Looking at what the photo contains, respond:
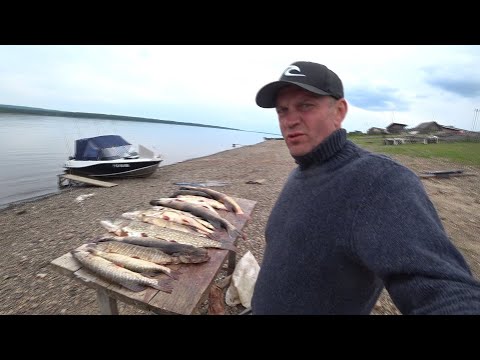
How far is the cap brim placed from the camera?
1.62 m

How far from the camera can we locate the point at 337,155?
5.30ft

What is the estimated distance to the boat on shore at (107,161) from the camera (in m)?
15.0

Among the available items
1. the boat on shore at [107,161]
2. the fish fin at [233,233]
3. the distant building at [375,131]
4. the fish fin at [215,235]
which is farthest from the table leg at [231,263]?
the distant building at [375,131]

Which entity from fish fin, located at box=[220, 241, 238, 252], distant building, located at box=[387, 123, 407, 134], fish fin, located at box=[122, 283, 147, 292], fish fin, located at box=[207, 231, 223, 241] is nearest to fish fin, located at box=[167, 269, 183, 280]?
fish fin, located at box=[122, 283, 147, 292]

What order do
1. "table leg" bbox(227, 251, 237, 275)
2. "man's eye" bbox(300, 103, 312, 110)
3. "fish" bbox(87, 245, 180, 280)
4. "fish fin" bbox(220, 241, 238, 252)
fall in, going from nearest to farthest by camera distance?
"man's eye" bbox(300, 103, 312, 110) → "fish" bbox(87, 245, 180, 280) → "fish fin" bbox(220, 241, 238, 252) → "table leg" bbox(227, 251, 237, 275)

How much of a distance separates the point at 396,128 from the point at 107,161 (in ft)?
178

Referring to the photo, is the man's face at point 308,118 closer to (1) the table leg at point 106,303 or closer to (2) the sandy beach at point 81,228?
(1) the table leg at point 106,303

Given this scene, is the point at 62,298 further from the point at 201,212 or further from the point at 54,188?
the point at 54,188

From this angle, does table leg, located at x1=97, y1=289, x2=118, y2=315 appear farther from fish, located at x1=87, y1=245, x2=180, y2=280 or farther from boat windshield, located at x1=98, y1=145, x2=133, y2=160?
boat windshield, located at x1=98, y1=145, x2=133, y2=160

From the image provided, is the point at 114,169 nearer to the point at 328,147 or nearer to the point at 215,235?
the point at 215,235

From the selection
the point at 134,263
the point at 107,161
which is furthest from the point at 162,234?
the point at 107,161

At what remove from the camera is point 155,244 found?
11.3 feet

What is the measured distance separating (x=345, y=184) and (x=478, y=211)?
1047cm
